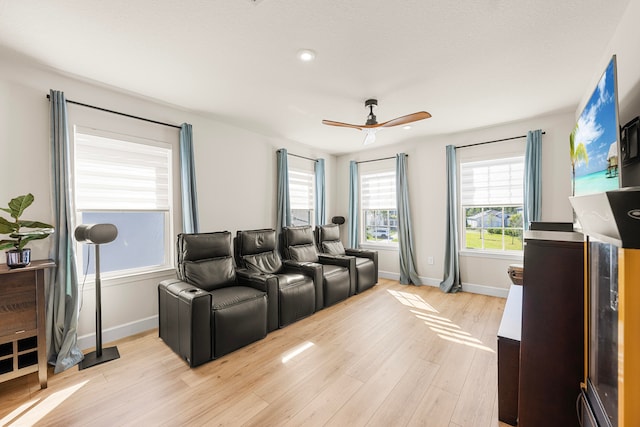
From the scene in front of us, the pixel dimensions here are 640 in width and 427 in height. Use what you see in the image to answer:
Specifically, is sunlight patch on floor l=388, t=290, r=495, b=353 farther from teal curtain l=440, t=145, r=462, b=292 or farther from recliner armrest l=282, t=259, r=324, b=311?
recliner armrest l=282, t=259, r=324, b=311

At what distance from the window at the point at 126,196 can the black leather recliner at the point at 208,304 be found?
560mm

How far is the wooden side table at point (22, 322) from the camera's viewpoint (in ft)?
6.43

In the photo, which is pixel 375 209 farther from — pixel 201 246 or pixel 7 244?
pixel 7 244

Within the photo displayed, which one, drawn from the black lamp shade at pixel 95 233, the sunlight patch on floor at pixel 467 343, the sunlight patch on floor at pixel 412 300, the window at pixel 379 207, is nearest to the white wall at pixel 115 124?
the black lamp shade at pixel 95 233

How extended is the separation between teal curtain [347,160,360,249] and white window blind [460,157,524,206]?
6.55 feet

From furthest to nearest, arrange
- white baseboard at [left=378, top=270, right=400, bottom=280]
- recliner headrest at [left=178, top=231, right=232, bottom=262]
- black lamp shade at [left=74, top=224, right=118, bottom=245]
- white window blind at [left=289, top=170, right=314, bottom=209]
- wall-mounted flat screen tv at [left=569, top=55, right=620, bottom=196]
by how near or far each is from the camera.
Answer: white baseboard at [left=378, top=270, right=400, bottom=280] → white window blind at [left=289, top=170, right=314, bottom=209] → recliner headrest at [left=178, top=231, right=232, bottom=262] → black lamp shade at [left=74, top=224, right=118, bottom=245] → wall-mounted flat screen tv at [left=569, top=55, right=620, bottom=196]

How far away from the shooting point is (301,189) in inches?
204

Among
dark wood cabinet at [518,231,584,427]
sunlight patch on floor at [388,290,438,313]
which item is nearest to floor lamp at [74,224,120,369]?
dark wood cabinet at [518,231,584,427]

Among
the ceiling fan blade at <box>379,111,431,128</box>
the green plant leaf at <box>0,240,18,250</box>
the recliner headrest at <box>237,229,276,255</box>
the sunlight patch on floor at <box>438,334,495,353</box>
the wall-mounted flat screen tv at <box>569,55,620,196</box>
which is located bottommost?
the sunlight patch on floor at <box>438,334,495,353</box>

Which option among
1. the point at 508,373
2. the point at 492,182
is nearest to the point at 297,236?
the point at 508,373

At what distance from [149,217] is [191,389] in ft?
6.84

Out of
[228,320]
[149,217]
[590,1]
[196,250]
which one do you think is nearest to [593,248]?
[590,1]

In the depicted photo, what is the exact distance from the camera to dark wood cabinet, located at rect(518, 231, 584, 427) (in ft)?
4.36

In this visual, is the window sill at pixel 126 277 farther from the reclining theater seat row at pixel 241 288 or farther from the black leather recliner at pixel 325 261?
the black leather recliner at pixel 325 261
